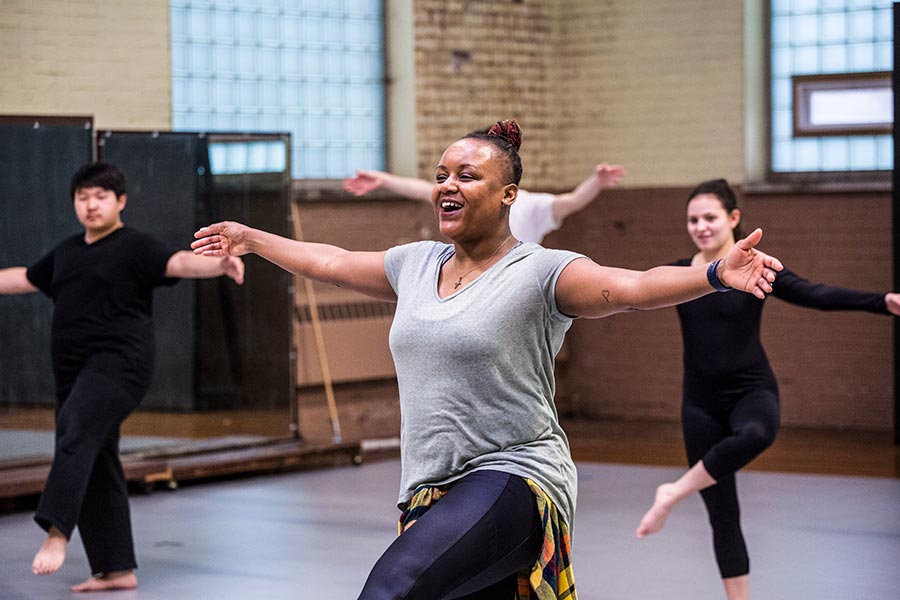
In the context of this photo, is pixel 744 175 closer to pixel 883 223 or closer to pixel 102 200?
pixel 883 223

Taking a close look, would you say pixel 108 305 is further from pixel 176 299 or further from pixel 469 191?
pixel 176 299

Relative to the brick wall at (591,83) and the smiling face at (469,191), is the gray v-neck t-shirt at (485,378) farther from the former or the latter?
the brick wall at (591,83)

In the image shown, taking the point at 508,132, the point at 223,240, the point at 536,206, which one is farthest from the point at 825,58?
the point at 223,240

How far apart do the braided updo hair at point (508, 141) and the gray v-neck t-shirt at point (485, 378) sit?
20 cm

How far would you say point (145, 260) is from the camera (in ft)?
17.1

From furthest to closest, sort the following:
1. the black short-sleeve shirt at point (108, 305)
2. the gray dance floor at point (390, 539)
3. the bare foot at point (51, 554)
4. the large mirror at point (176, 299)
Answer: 1. the large mirror at point (176, 299)
2. the gray dance floor at point (390, 539)
3. the black short-sleeve shirt at point (108, 305)
4. the bare foot at point (51, 554)

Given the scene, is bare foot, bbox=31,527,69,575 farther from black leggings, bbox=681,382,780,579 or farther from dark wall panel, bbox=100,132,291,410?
dark wall panel, bbox=100,132,291,410

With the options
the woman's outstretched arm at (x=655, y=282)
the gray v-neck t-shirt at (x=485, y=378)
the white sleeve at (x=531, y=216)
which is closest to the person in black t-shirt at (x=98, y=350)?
the white sleeve at (x=531, y=216)

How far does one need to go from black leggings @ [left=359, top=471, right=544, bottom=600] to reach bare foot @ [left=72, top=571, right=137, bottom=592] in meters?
2.83

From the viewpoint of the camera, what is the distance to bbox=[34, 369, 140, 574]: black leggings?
4977 mm

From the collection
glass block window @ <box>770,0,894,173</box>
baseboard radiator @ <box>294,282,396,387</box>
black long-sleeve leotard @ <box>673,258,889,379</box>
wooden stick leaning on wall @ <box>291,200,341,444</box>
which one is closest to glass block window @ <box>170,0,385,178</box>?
wooden stick leaning on wall @ <box>291,200,341,444</box>

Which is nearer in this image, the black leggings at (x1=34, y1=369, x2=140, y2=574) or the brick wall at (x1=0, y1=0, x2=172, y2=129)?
the black leggings at (x1=34, y1=369, x2=140, y2=574)

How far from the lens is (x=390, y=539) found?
6.30 meters

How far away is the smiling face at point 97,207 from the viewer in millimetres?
5219
